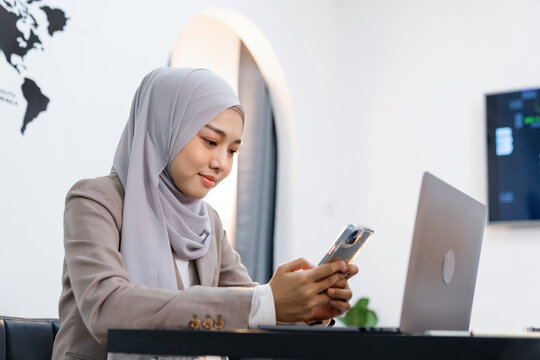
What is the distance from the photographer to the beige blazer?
1.04m

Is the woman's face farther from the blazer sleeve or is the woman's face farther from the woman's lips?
the blazer sleeve

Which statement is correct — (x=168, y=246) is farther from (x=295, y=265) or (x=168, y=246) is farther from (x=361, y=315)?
(x=361, y=315)

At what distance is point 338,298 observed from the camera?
1.20 m

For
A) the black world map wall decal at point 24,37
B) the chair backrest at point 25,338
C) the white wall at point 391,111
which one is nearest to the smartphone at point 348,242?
the chair backrest at point 25,338

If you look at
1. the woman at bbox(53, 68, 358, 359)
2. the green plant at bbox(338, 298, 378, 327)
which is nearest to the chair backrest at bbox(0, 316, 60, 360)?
the woman at bbox(53, 68, 358, 359)

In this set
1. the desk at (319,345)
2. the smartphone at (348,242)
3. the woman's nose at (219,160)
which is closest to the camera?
the desk at (319,345)

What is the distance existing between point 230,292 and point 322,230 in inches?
125

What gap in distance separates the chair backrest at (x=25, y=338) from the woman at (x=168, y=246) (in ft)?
0.83

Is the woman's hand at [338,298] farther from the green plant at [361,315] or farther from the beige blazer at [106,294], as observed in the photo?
the green plant at [361,315]

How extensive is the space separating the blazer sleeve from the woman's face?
21 cm

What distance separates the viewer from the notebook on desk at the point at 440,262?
95 cm

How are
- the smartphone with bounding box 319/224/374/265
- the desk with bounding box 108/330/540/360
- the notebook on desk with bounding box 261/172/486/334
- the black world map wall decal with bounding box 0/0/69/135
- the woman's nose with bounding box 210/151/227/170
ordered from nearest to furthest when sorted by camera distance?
1. the desk with bounding box 108/330/540/360
2. the notebook on desk with bounding box 261/172/486/334
3. the smartphone with bounding box 319/224/374/265
4. the woman's nose with bounding box 210/151/227/170
5. the black world map wall decal with bounding box 0/0/69/135

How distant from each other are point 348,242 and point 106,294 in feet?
1.36

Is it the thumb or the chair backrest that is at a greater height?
the thumb
